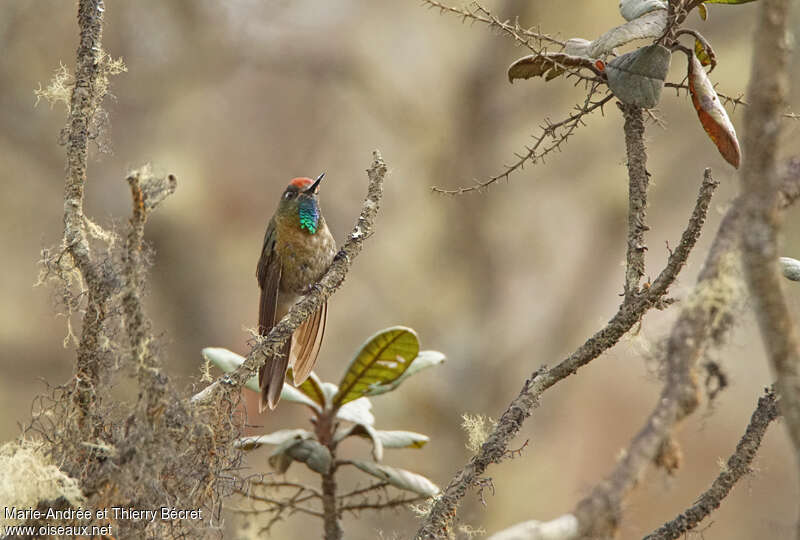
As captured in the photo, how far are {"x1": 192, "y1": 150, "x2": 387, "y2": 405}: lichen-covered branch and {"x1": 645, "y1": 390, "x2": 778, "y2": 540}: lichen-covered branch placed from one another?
0.55 metres

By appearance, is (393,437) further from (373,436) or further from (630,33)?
(630,33)

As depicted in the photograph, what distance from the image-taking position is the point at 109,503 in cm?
92

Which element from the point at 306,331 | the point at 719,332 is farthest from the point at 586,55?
the point at 306,331

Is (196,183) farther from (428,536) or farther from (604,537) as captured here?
(604,537)

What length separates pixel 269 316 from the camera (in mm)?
2186

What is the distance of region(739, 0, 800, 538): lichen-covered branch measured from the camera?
0.59 metres

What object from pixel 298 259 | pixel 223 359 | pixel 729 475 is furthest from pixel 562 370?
pixel 298 259

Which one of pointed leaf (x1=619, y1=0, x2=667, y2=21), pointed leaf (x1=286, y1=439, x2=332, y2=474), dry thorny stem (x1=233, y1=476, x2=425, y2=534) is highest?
pointed leaf (x1=619, y1=0, x2=667, y2=21)

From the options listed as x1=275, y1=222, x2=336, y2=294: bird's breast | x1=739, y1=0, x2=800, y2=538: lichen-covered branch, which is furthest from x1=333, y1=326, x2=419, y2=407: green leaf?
x1=275, y1=222, x2=336, y2=294: bird's breast

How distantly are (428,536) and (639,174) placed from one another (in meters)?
0.53

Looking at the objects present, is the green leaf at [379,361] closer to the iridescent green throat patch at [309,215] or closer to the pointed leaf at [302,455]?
the pointed leaf at [302,455]

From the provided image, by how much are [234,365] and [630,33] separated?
0.80 meters

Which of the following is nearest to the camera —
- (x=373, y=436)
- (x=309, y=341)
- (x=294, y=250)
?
(x=373, y=436)

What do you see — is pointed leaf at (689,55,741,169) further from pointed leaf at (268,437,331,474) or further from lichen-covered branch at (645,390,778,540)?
pointed leaf at (268,437,331,474)
